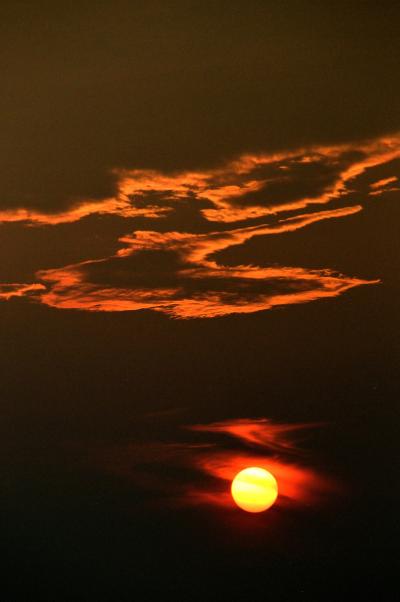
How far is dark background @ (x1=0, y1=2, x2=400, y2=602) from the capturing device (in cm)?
224

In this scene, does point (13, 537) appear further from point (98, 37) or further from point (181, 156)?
point (98, 37)

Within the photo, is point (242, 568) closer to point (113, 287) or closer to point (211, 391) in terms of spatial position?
point (211, 391)

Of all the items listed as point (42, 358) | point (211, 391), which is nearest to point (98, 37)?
point (42, 358)

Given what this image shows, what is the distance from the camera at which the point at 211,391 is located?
2404 millimetres

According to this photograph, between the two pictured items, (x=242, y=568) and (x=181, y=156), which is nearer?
(x=181, y=156)

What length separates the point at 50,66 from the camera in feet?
7.63

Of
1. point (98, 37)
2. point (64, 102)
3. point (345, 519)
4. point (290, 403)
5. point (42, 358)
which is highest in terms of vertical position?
point (98, 37)

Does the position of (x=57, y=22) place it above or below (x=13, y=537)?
above

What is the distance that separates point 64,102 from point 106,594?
1.94 m

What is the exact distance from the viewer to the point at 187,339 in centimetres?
238

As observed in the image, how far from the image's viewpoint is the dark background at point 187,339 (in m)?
2.24

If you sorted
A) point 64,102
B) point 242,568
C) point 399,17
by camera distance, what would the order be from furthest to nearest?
1. point 242,568
2. point 64,102
3. point 399,17

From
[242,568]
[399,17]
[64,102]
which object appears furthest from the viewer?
[242,568]

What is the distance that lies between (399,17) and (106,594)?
244cm
